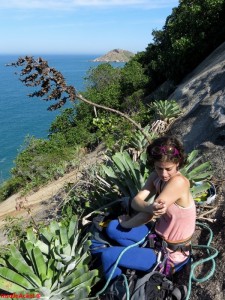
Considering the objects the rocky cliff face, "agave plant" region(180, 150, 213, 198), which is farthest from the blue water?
"agave plant" region(180, 150, 213, 198)

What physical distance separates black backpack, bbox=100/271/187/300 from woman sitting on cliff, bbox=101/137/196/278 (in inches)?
5.0

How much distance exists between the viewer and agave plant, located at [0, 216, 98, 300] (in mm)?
3623

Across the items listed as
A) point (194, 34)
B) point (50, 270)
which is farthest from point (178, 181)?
point (194, 34)

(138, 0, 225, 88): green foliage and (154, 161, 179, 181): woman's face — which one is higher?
(138, 0, 225, 88): green foliage

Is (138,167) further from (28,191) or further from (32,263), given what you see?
(28,191)

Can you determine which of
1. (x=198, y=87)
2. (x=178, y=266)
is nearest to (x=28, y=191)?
(x=198, y=87)

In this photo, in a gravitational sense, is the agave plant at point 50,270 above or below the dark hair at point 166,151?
below

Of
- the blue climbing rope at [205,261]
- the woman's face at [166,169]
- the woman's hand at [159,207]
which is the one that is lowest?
the blue climbing rope at [205,261]

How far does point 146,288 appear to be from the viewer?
10.6 ft

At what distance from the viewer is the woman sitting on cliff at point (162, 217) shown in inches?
130

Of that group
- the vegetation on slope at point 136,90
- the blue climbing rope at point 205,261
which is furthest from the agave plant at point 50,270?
the vegetation on slope at point 136,90

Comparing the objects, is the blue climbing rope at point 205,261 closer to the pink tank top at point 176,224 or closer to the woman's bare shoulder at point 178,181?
the pink tank top at point 176,224

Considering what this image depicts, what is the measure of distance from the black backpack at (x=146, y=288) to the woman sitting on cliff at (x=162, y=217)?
0.13 meters

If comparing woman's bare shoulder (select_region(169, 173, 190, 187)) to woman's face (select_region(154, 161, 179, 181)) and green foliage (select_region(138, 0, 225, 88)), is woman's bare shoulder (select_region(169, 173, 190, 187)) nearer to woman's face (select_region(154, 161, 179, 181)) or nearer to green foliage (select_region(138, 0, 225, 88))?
woman's face (select_region(154, 161, 179, 181))
